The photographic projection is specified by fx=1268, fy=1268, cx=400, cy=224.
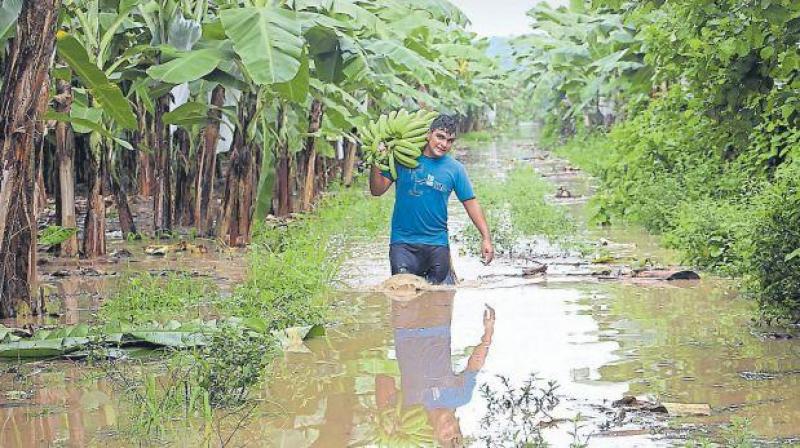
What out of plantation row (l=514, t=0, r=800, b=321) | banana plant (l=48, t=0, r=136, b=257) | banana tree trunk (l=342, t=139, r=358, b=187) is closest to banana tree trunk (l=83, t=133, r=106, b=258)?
banana plant (l=48, t=0, r=136, b=257)

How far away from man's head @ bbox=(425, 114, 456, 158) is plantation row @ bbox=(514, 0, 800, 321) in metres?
1.51

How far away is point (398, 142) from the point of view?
34.1ft

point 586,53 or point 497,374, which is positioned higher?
point 586,53

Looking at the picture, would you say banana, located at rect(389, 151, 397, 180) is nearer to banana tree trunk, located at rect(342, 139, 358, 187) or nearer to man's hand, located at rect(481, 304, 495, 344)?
man's hand, located at rect(481, 304, 495, 344)

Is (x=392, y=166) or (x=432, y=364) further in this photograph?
(x=392, y=166)

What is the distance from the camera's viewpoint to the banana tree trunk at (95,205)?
13211 millimetres

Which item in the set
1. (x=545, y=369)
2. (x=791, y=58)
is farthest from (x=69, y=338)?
→ (x=791, y=58)

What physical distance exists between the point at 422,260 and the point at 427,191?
0.62 metres

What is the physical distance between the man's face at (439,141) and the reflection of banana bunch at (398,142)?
143mm

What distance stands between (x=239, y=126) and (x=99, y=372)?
717 cm

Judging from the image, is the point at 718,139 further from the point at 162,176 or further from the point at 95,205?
the point at 162,176

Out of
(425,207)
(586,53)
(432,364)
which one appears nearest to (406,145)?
(425,207)

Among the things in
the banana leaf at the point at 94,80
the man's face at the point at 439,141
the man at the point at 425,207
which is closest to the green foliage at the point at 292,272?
the man at the point at 425,207

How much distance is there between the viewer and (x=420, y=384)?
24.1 feet
